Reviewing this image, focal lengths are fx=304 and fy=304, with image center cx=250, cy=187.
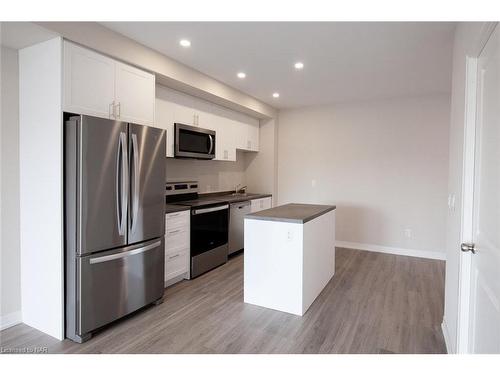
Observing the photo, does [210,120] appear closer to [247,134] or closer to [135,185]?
[247,134]

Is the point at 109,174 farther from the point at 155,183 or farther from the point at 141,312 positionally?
the point at 141,312

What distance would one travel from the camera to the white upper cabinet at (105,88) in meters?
2.28

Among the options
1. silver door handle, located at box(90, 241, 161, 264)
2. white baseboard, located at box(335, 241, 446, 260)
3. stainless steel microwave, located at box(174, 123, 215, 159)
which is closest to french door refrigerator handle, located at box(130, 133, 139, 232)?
silver door handle, located at box(90, 241, 161, 264)

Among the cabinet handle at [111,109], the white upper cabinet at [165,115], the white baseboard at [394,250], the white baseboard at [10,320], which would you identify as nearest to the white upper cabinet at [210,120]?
the white upper cabinet at [165,115]

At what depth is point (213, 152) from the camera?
Answer: 167 inches

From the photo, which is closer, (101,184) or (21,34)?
(21,34)

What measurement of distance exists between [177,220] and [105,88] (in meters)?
1.50

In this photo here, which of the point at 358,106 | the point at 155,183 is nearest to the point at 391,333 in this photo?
the point at 155,183

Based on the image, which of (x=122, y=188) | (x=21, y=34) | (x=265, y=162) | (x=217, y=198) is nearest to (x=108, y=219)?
(x=122, y=188)

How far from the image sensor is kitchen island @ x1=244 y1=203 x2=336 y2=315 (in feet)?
8.80

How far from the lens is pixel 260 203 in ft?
16.5

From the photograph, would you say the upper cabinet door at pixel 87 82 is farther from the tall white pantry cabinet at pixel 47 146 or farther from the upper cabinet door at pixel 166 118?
the upper cabinet door at pixel 166 118

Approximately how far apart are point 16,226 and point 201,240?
1825 mm

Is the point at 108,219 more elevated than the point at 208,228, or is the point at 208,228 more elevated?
the point at 108,219
